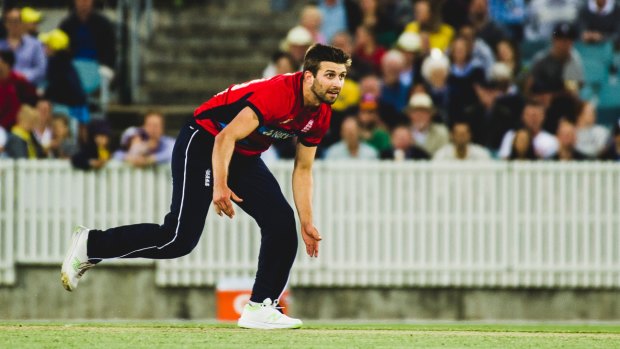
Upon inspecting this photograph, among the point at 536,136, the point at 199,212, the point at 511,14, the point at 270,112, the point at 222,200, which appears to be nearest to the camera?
the point at 222,200

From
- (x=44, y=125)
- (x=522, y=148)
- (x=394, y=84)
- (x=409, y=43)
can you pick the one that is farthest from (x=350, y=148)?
(x=44, y=125)

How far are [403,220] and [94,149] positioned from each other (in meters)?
→ 3.35

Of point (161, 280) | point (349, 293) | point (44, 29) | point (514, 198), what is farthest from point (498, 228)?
point (44, 29)

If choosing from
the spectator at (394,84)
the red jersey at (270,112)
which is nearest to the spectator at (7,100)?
the spectator at (394,84)

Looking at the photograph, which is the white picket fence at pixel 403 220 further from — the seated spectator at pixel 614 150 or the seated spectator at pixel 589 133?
the seated spectator at pixel 589 133

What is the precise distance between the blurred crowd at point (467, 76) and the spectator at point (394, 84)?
0.01 m

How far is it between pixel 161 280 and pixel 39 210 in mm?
1474

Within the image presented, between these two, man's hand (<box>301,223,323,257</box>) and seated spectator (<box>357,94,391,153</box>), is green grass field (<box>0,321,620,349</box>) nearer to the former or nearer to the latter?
man's hand (<box>301,223,323,257</box>)

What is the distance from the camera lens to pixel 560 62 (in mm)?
18484

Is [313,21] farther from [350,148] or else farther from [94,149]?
[94,149]

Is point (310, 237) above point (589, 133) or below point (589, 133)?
below

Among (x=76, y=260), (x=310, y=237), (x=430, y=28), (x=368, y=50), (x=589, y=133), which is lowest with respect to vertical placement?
(x=76, y=260)

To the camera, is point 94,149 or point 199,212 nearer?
point 199,212

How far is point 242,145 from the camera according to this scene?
11297 millimetres
